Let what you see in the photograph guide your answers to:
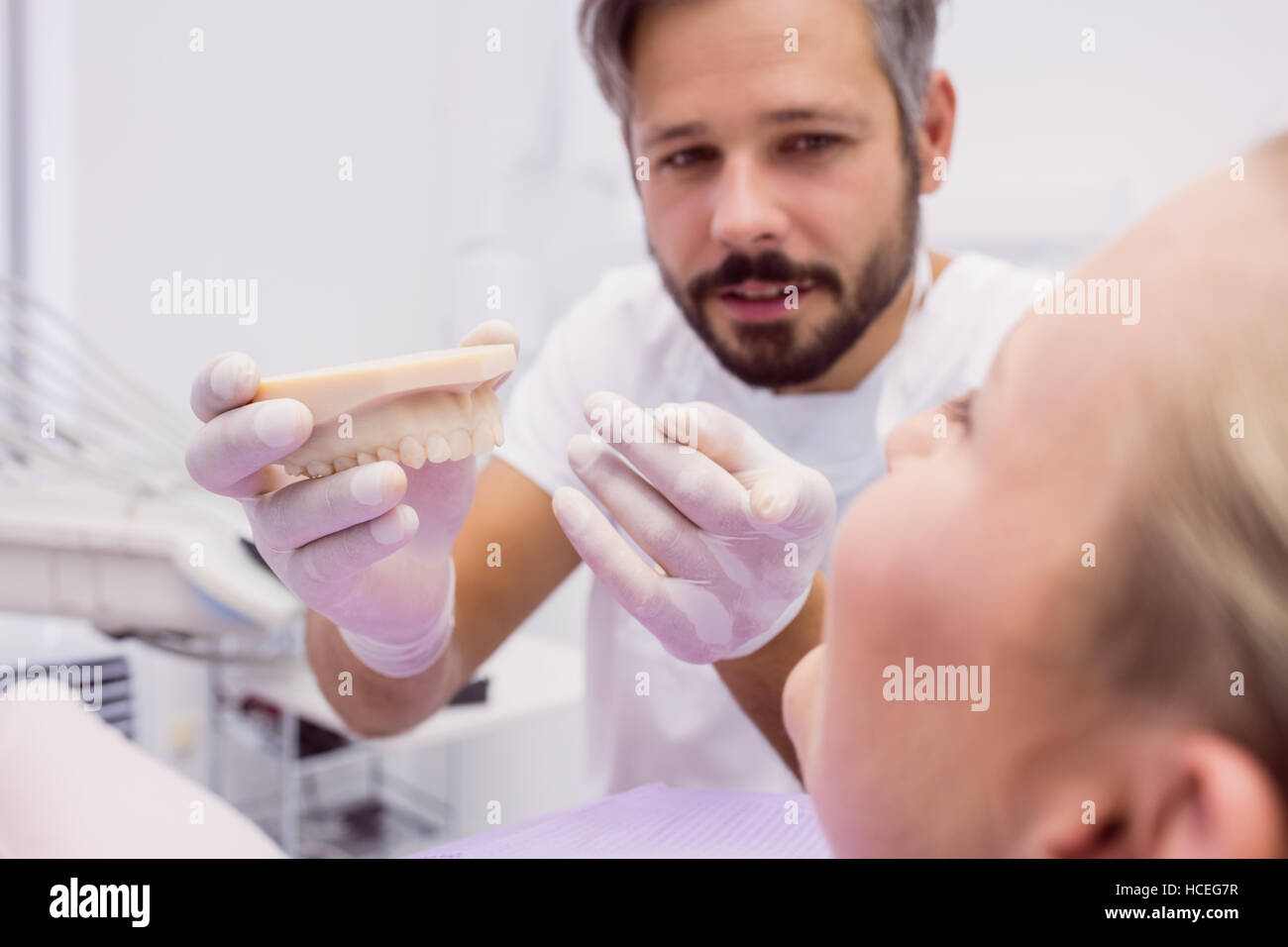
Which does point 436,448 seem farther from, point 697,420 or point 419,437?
point 697,420

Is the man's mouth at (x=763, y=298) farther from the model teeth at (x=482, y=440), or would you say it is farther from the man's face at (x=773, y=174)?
the model teeth at (x=482, y=440)

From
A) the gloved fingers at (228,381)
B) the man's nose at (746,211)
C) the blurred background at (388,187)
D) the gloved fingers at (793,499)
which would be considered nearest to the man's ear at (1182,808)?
the gloved fingers at (793,499)

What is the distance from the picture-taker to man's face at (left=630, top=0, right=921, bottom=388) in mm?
1080

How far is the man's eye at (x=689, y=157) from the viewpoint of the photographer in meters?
1.15

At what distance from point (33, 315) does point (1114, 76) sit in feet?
7.53

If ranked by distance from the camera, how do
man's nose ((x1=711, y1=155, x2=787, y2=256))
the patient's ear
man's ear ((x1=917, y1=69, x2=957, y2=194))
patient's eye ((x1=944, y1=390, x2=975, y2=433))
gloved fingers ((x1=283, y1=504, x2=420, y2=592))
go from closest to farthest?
the patient's ear
patient's eye ((x1=944, y1=390, x2=975, y2=433))
gloved fingers ((x1=283, y1=504, x2=420, y2=592))
man's nose ((x1=711, y1=155, x2=787, y2=256))
man's ear ((x1=917, y1=69, x2=957, y2=194))

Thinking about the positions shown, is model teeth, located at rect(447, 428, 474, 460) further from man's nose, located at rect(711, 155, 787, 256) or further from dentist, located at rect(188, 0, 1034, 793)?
man's nose, located at rect(711, 155, 787, 256)

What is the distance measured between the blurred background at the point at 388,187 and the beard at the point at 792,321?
A: 69cm

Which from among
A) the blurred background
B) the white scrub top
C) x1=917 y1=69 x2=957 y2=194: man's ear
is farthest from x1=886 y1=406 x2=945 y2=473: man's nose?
the blurred background

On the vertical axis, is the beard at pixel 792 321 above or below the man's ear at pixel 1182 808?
above

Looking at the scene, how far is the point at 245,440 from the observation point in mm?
643

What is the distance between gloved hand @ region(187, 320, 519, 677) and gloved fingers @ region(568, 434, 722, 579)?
0.10 meters
